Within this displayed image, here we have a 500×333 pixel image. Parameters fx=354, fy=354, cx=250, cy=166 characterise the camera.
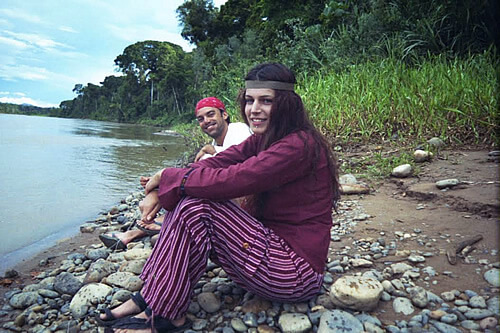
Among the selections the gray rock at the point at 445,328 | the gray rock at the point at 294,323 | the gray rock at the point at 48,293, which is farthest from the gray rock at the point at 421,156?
the gray rock at the point at 48,293

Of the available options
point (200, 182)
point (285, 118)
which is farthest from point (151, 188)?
point (285, 118)

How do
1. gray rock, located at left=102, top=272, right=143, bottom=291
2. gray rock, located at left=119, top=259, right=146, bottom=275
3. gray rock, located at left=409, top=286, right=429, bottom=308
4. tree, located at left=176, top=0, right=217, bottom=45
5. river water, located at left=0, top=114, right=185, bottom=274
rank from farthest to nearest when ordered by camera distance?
tree, located at left=176, top=0, right=217, bottom=45 < river water, located at left=0, top=114, right=185, bottom=274 < gray rock, located at left=119, top=259, right=146, bottom=275 < gray rock, located at left=102, top=272, right=143, bottom=291 < gray rock, located at left=409, top=286, right=429, bottom=308

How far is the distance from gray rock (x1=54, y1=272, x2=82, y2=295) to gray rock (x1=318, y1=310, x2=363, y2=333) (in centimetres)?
156

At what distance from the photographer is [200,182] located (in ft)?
4.91

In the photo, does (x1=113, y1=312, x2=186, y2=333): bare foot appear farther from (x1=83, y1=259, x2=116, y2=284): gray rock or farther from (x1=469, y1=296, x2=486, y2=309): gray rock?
(x1=469, y1=296, x2=486, y2=309): gray rock

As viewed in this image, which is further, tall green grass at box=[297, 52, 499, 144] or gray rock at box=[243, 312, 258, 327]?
tall green grass at box=[297, 52, 499, 144]

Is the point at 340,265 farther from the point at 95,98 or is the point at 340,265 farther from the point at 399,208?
the point at 95,98

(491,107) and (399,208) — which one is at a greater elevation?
(491,107)

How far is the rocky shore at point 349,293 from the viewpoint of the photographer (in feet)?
5.01

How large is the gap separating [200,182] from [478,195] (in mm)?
2118

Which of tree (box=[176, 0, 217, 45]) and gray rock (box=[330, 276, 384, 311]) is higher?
tree (box=[176, 0, 217, 45])

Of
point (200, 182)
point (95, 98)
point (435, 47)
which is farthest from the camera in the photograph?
point (95, 98)

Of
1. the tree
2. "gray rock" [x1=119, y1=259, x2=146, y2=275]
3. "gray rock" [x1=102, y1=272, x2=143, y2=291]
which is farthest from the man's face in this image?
the tree

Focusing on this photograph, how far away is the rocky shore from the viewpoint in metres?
1.53
